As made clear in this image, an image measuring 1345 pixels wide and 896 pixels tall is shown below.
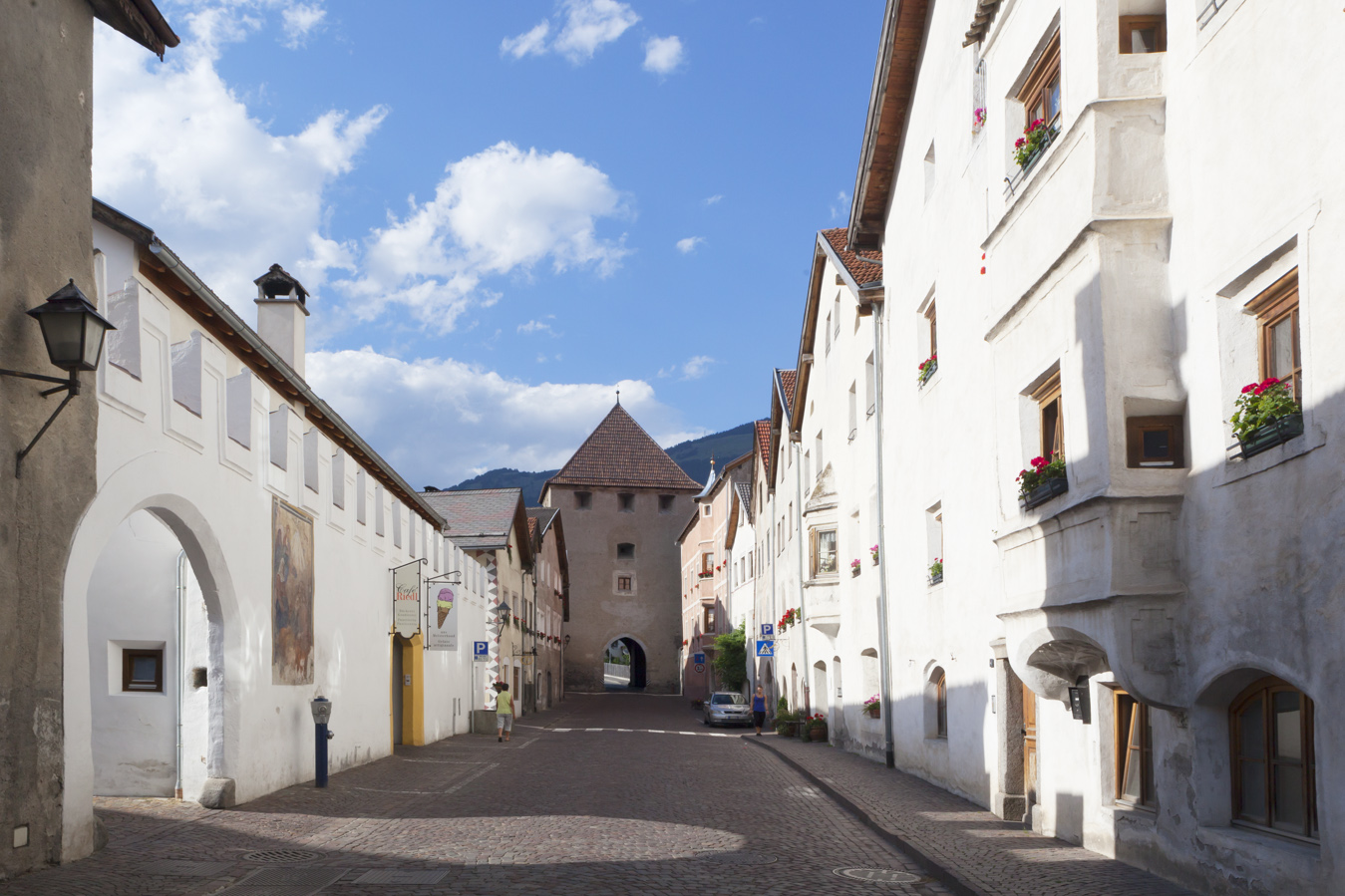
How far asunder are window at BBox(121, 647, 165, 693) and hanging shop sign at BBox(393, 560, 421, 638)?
944cm

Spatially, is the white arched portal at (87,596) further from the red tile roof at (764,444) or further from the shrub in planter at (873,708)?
the red tile roof at (764,444)

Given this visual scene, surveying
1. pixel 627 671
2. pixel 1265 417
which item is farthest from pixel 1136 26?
pixel 627 671

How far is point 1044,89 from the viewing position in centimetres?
1127

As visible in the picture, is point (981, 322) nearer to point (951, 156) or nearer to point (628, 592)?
point (951, 156)

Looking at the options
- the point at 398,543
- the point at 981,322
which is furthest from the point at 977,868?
the point at 398,543

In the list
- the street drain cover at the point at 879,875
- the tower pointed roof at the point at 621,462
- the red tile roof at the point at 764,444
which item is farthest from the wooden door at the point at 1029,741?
the tower pointed roof at the point at 621,462

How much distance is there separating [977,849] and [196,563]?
8.64 metres

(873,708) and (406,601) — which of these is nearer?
(873,708)

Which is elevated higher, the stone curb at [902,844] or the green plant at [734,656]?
the stone curb at [902,844]

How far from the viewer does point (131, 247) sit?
12.6m

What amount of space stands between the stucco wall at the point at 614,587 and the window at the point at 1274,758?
6313 centimetres

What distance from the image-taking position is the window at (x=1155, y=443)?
29.6ft

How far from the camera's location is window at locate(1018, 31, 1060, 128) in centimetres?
1091

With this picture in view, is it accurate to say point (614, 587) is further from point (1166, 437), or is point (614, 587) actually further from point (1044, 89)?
point (1166, 437)
